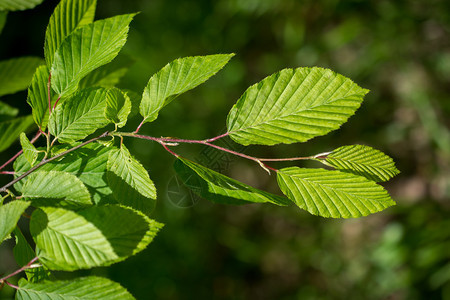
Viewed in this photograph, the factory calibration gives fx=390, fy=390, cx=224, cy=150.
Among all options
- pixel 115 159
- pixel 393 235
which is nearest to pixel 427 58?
pixel 393 235

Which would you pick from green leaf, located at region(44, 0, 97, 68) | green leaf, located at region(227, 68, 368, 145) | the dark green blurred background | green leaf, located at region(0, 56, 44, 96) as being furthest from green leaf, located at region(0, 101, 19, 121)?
the dark green blurred background

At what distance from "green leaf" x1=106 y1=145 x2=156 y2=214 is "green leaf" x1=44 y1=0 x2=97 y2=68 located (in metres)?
0.16

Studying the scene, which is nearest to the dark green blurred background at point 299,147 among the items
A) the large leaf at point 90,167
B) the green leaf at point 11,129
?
the green leaf at point 11,129

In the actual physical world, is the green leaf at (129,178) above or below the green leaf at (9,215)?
above

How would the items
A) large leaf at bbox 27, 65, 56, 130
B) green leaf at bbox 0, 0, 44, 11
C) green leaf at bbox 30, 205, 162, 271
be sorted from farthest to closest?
green leaf at bbox 0, 0, 44, 11, large leaf at bbox 27, 65, 56, 130, green leaf at bbox 30, 205, 162, 271

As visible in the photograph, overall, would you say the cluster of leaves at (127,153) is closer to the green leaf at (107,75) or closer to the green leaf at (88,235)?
the green leaf at (88,235)

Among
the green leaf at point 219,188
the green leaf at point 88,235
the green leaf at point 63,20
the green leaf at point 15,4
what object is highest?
the green leaf at point 15,4

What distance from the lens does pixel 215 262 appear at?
7.21 ft

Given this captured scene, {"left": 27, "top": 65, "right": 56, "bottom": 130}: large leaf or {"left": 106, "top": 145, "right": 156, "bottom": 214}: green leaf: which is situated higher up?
{"left": 27, "top": 65, "right": 56, "bottom": 130}: large leaf

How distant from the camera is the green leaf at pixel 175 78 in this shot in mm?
501

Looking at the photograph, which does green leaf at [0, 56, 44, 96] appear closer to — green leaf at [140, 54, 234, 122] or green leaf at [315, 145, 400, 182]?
green leaf at [140, 54, 234, 122]

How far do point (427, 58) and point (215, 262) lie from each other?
1.56 metres

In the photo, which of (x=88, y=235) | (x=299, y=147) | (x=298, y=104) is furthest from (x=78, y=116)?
(x=299, y=147)

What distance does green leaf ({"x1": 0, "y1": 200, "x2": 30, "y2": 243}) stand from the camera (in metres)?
0.42
